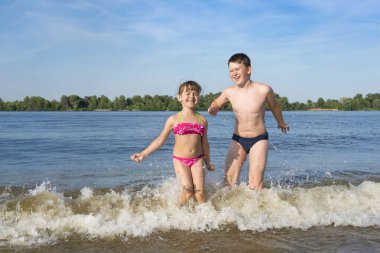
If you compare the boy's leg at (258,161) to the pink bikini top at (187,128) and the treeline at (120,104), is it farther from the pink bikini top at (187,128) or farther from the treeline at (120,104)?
the treeline at (120,104)

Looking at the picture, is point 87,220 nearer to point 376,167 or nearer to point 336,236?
point 336,236

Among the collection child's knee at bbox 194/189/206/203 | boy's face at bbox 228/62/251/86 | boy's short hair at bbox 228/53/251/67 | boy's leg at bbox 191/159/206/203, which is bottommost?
child's knee at bbox 194/189/206/203

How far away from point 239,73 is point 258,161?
1.31 metres

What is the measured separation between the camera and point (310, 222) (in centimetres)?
543

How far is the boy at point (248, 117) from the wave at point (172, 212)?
0.37 m

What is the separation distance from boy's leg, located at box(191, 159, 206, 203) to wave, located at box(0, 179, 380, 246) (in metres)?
0.14

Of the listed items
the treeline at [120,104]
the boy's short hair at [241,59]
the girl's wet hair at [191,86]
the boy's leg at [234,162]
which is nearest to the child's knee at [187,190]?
the boy's leg at [234,162]

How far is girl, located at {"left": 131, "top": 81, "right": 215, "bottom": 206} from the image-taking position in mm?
5543

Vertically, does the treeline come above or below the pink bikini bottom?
above

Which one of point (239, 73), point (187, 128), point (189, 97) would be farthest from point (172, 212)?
point (239, 73)

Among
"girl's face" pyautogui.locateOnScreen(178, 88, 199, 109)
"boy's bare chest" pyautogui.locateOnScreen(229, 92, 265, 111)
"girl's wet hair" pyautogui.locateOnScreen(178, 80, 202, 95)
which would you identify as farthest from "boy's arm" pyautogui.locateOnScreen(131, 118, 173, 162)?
"boy's bare chest" pyautogui.locateOnScreen(229, 92, 265, 111)

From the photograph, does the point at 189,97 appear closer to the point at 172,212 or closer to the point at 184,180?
the point at 184,180

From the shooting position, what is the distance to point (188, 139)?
5559 mm

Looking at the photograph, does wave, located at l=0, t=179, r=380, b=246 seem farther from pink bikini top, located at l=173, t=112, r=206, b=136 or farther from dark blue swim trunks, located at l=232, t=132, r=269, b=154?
pink bikini top, located at l=173, t=112, r=206, b=136
